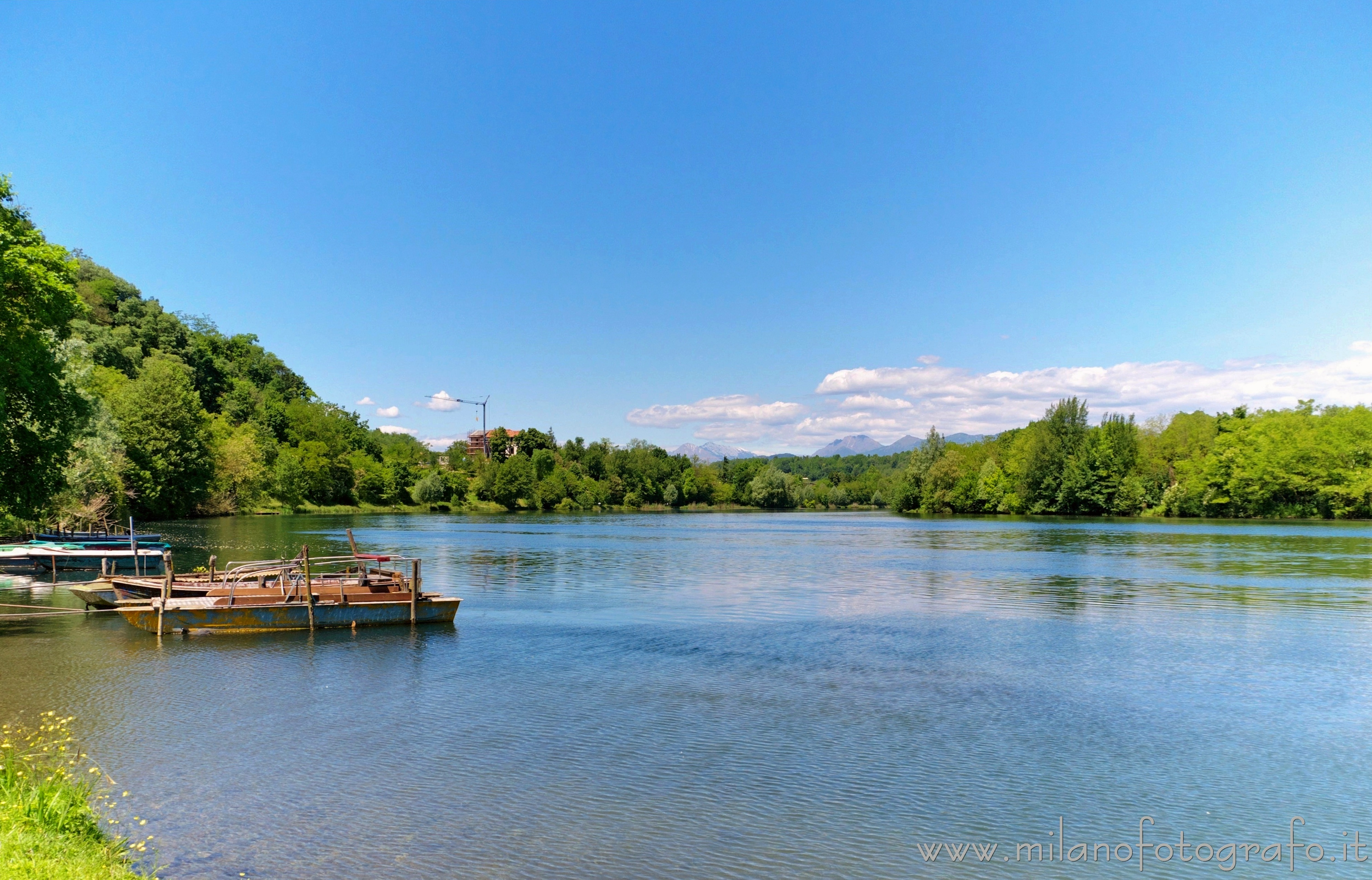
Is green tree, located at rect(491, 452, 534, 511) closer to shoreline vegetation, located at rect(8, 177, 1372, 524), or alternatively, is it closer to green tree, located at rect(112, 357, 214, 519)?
shoreline vegetation, located at rect(8, 177, 1372, 524)

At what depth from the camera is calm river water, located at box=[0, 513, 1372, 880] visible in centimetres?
1092

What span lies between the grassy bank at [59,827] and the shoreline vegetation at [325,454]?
21.5 metres

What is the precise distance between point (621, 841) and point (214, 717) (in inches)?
391

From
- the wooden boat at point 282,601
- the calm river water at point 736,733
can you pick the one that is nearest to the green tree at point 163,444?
the calm river water at point 736,733

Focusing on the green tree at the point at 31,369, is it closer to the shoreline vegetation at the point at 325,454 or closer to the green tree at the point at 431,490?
the shoreline vegetation at the point at 325,454

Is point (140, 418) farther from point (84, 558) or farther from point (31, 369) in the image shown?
point (31, 369)

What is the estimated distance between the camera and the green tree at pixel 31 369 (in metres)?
27.9

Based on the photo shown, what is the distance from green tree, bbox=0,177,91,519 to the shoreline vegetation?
77 mm

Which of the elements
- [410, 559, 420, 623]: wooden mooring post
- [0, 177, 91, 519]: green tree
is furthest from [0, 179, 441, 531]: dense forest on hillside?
[410, 559, 420, 623]: wooden mooring post

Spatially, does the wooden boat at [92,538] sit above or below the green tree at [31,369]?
below

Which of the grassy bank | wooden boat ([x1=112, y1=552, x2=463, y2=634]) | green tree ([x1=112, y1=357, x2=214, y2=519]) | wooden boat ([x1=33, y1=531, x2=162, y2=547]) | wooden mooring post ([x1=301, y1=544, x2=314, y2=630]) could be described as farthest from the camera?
green tree ([x1=112, y1=357, x2=214, y2=519])

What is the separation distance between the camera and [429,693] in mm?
18812

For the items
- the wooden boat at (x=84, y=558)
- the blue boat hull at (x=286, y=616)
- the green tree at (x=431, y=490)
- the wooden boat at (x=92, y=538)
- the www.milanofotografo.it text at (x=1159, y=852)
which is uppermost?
the green tree at (x=431, y=490)

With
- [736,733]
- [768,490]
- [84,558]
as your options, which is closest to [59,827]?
[736,733]
